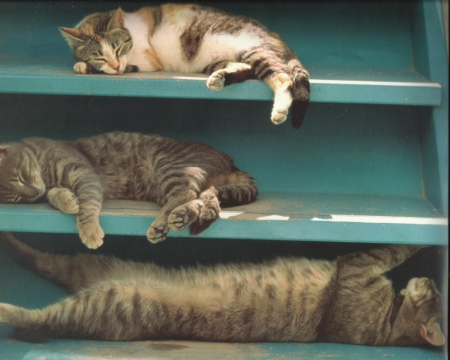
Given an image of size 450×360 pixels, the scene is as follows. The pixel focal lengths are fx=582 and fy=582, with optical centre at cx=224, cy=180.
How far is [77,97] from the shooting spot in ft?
8.10

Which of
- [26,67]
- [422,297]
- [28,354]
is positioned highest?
[26,67]

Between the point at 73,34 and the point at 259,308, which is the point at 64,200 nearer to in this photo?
the point at 73,34

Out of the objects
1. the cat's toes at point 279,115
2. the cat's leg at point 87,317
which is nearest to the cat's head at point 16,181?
the cat's leg at point 87,317

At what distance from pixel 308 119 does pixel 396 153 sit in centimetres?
40

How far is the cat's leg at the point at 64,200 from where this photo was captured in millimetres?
1972

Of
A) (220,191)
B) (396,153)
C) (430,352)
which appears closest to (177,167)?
(220,191)

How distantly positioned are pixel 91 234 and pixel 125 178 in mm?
411

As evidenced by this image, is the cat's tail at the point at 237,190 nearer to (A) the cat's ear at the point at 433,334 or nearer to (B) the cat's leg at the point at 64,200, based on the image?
(B) the cat's leg at the point at 64,200

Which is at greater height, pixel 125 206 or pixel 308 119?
pixel 308 119

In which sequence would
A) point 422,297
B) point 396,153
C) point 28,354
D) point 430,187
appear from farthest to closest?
point 396,153, point 430,187, point 422,297, point 28,354

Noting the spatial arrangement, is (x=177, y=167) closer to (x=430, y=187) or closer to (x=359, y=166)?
(x=359, y=166)

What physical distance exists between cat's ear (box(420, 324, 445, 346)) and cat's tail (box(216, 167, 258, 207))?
0.77m

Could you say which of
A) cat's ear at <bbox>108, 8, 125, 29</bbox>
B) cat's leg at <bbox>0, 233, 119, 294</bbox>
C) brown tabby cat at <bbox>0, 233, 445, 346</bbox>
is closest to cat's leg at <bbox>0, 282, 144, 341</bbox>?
brown tabby cat at <bbox>0, 233, 445, 346</bbox>

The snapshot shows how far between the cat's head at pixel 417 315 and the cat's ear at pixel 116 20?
1.48 metres
